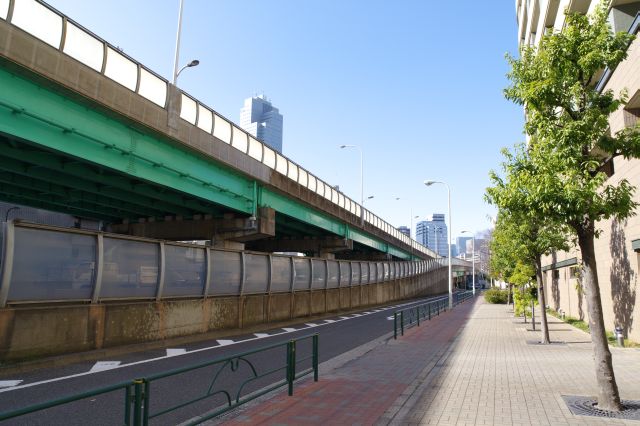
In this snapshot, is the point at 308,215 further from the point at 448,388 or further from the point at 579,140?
the point at 579,140

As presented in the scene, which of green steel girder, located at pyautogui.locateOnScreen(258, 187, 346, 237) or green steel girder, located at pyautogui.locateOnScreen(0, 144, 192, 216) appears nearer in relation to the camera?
green steel girder, located at pyautogui.locateOnScreen(0, 144, 192, 216)

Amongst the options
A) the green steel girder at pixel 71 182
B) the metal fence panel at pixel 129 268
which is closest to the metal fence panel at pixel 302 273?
the green steel girder at pixel 71 182

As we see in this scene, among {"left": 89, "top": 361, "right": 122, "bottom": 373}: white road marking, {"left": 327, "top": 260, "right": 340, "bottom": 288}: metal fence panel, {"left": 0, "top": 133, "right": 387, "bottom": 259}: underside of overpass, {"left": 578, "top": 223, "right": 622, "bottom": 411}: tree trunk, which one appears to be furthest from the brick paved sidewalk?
{"left": 327, "top": 260, "right": 340, "bottom": 288}: metal fence panel

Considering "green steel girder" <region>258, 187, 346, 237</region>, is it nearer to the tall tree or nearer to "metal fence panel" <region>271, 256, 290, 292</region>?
"metal fence panel" <region>271, 256, 290, 292</region>

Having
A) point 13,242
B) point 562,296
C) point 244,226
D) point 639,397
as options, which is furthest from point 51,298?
point 562,296

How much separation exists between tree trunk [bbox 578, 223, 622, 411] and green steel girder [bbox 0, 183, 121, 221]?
77.0ft

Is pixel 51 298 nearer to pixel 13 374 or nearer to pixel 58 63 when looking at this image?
Result: pixel 13 374

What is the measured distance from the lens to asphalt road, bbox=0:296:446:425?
690 centimetres

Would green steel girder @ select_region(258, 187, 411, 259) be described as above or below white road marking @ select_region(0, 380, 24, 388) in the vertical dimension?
above

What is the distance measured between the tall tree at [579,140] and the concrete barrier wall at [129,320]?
10.1 metres

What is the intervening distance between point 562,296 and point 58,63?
3085 cm

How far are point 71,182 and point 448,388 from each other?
59.4 ft

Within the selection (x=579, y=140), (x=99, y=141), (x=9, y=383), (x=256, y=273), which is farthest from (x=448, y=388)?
(x=99, y=141)

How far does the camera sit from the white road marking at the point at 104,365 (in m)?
10.1
